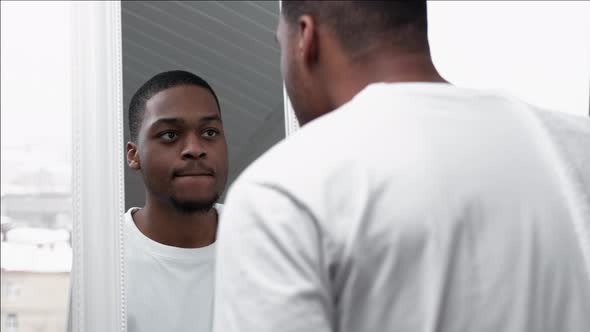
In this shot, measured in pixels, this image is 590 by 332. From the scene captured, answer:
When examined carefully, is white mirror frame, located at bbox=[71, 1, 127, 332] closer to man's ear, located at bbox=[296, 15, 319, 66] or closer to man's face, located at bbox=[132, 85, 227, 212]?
man's face, located at bbox=[132, 85, 227, 212]

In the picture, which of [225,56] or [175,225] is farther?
[225,56]

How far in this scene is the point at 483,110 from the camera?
938 mm

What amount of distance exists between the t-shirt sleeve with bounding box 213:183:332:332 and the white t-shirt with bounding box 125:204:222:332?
1.00 m

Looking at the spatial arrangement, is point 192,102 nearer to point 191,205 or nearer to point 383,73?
point 191,205

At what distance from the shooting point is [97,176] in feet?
6.16

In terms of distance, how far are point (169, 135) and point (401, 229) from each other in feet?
3.54

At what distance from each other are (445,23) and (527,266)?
1.37m

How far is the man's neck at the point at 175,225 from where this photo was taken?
1823 mm

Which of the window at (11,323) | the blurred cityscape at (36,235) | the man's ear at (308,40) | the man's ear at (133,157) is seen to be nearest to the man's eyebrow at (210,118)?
the man's ear at (133,157)

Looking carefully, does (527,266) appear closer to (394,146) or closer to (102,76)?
(394,146)

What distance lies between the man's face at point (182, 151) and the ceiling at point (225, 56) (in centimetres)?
4

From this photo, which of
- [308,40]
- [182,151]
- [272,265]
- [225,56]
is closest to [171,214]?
[182,151]

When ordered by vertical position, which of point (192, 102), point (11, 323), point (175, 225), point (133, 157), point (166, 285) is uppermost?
point (192, 102)

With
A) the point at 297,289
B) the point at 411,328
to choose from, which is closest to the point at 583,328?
the point at 411,328
